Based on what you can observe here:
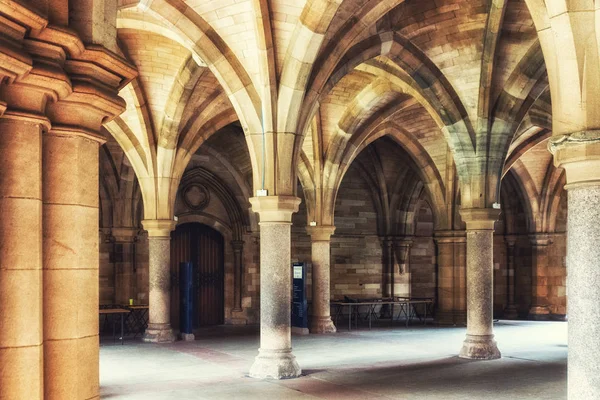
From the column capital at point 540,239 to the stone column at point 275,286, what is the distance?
13.1 metres

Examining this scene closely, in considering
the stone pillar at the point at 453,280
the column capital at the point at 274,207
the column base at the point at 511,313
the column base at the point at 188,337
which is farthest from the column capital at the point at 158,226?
the column base at the point at 511,313

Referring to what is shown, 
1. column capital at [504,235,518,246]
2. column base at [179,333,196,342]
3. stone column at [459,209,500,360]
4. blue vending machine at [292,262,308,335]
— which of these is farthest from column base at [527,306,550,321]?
column base at [179,333,196,342]

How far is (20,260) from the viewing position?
331 centimetres

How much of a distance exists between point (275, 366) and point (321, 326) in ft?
20.3

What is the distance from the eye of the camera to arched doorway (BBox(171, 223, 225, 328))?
1858cm

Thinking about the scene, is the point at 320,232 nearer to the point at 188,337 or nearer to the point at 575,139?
the point at 188,337

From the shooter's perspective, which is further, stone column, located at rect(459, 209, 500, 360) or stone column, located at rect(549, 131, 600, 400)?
stone column, located at rect(459, 209, 500, 360)

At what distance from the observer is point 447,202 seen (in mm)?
18047

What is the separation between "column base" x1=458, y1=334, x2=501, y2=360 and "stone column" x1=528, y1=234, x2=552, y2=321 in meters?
9.96

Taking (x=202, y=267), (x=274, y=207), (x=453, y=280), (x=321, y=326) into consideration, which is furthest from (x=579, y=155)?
(x=202, y=267)

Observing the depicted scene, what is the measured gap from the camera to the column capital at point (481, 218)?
11.6 metres

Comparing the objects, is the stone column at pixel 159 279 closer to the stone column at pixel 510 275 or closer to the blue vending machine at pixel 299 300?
the blue vending machine at pixel 299 300

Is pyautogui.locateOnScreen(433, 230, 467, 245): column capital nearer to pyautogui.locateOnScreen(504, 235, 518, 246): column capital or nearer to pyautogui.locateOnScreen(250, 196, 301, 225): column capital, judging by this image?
pyautogui.locateOnScreen(504, 235, 518, 246): column capital

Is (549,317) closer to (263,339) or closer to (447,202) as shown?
(447,202)
